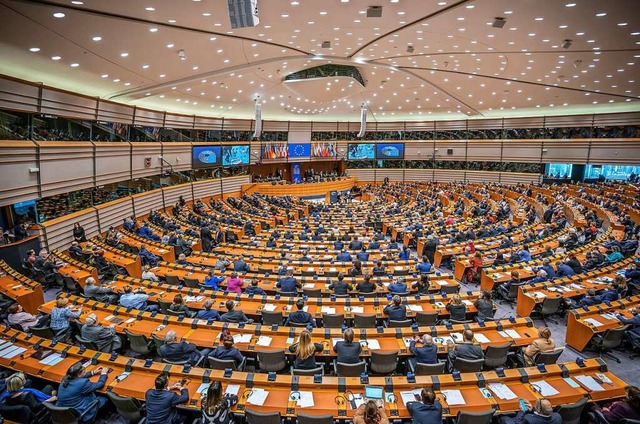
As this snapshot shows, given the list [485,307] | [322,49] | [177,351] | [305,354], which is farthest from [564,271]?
[322,49]

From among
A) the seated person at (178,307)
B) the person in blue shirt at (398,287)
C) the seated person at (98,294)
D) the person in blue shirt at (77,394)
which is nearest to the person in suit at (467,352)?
the person in blue shirt at (398,287)

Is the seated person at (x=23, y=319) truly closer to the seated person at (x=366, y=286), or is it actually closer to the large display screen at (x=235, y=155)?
the seated person at (x=366, y=286)

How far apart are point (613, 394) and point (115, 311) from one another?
1021 centimetres

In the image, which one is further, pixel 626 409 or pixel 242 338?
pixel 242 338

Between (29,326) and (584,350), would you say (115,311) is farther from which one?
(584,350)

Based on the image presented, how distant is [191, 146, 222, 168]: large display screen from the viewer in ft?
97.0

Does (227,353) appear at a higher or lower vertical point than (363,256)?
lower

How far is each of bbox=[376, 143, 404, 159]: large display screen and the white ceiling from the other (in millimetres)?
15786

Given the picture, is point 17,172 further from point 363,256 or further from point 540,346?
point 540,346

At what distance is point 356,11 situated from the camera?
1226 centimetres

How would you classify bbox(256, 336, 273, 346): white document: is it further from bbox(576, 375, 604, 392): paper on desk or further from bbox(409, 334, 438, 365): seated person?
bbox(576, 375, 604, 392): paper on desk

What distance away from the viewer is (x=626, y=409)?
17.1 ft

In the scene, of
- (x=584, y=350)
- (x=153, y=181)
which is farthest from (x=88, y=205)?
(x=584, y=350)

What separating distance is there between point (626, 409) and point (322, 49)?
17519 millimetres
